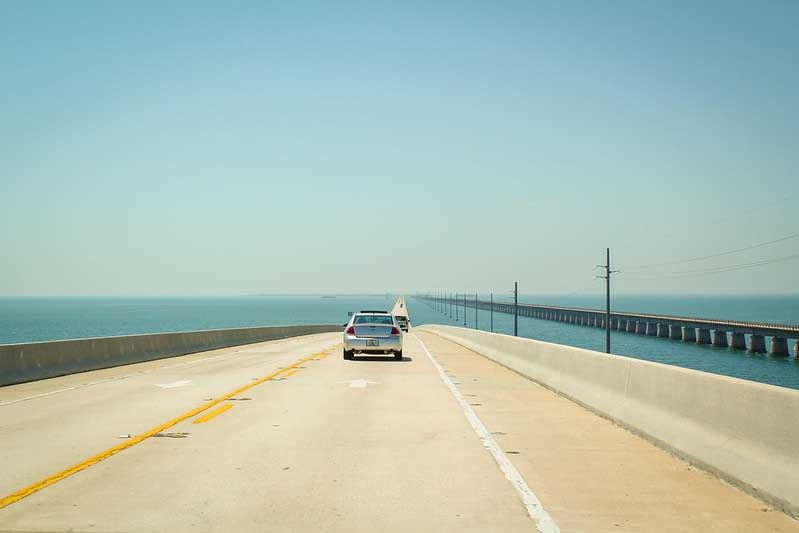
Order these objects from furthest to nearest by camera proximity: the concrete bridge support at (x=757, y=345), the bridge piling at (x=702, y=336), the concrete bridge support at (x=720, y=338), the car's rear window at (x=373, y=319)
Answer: the bridge piling at (x=702, y=336)
the concrete bridge support at (x=720, y=338)
the concrete bridge support at (x=757, y=345)
the car's rear window at (x=373, y=319)

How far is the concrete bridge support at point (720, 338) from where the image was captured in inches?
4589

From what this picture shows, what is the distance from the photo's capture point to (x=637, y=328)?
153 meters

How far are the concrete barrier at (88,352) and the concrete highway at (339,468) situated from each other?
310 cm

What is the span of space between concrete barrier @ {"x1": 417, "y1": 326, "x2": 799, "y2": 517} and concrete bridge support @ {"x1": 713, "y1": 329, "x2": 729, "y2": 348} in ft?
368

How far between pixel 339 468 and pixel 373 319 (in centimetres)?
1965

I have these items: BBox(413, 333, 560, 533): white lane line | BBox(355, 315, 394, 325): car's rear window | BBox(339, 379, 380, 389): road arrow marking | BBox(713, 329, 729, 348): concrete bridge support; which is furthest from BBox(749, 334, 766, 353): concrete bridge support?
BBox(413, 333, 560, 533): white lane line

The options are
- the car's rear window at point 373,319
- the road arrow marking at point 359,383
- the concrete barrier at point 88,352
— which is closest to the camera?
the road arrow marking at point 359,383

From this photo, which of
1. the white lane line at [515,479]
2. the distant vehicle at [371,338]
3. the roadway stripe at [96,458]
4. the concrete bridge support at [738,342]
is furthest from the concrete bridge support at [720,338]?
the roadway stripe at [96,458]

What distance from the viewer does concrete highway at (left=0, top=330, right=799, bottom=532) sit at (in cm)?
Answer: 630

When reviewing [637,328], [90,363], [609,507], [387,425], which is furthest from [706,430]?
[637,328]

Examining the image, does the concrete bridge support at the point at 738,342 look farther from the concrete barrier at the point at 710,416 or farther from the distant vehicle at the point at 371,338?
the concrete barrier at the point at 710,416

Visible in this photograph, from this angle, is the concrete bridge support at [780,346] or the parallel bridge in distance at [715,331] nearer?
the concrete bridge support at [780,346]

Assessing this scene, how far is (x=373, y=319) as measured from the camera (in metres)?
27.9

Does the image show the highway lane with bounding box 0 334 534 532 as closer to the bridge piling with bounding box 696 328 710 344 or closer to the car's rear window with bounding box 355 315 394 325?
the car's rear window with bounding box 355 315 394 325
